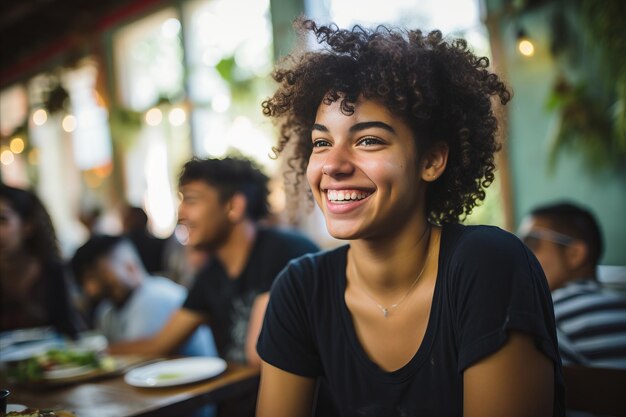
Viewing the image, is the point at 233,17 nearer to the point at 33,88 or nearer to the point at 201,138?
the point at 201,138

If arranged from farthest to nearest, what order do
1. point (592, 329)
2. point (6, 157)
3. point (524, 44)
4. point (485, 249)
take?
point (6, 157) < point (524, 44) < point (592, 329) < point (485, 249)

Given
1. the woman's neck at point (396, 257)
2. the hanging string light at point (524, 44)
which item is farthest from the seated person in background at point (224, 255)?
the hanging string light at point (524, 44)

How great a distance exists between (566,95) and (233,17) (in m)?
4.05

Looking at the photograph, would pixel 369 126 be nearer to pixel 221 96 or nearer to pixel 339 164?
pixel 339 164

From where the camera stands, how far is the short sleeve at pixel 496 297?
120cm

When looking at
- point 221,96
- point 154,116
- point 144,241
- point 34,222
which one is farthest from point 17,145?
point 34,222

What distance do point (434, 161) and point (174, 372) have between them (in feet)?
3.97

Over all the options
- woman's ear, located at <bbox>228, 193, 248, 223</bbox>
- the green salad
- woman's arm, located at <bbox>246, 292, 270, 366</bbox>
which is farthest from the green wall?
the green salad

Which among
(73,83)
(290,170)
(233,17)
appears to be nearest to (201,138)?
(233,17)

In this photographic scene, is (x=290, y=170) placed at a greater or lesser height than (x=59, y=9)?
lesser

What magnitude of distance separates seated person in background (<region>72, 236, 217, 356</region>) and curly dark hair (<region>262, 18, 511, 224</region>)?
Result: 1.70 metres

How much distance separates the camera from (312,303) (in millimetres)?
1591

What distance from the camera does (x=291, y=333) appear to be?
1.58 meters

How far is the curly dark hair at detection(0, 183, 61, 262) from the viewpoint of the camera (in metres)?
3.31
